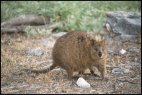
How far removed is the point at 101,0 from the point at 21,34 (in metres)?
4.24

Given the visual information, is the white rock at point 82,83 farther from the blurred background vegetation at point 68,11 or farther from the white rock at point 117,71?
the blurred background vegetation at point 68,11

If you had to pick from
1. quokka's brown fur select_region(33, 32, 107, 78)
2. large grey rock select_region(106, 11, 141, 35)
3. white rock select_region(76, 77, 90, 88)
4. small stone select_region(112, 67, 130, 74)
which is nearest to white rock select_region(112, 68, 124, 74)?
small stone select_region(112, 67, 130, 74)

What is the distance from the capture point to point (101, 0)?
14695 mm

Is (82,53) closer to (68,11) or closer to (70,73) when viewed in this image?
(70,73)

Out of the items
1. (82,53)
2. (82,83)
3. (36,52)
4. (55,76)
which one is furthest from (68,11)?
(82,83)

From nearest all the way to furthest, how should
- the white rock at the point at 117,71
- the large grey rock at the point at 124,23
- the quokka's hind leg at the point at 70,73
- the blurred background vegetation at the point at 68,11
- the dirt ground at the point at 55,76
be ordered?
the dirt ground at the point at 55,76, the quokka's hind leg at the point at 70,73, the white rock at the point at 117,71, the large grey rock at the point at 124,23, the blurred background vegetation at the point at 68,11

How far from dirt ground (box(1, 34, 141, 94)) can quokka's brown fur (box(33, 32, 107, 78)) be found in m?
0.23

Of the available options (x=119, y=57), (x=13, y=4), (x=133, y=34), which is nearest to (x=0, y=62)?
(x=119, y=57)

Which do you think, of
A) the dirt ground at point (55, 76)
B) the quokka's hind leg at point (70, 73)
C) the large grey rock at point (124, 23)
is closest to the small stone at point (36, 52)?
the dirt ground at point (55, 76)

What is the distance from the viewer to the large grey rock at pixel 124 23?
11172 millimetres

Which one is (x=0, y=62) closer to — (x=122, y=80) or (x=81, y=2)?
(x=122, y=80)

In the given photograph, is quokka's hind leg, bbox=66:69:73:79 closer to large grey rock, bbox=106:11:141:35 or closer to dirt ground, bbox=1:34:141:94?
dirt ground, bbox=1:34:141:94

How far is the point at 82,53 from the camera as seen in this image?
7094 mm

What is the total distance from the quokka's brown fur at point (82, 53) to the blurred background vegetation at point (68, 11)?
4.38 meters
